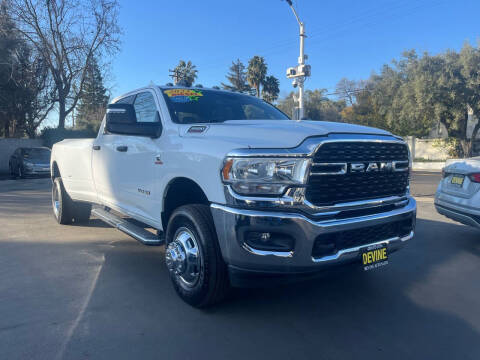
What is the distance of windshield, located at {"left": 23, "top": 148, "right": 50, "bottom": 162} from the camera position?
52.7ft

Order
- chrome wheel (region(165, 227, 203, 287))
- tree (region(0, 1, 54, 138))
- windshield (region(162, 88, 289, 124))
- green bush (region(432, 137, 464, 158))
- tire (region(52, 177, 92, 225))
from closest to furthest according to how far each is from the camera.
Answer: chrome wheel (region(165, 227, 203, 287)) → windshield (region(162, 88, 289, 124)) → tire (region(52, 177, 92, 225)) → tree (region(0, 1, 54, 138)) → green bush (region(432, 137, 464, 158))

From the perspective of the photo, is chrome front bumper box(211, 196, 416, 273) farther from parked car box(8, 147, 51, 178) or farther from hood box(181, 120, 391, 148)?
parked car box(8, 147, 51, 178)

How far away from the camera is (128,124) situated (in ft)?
11.6

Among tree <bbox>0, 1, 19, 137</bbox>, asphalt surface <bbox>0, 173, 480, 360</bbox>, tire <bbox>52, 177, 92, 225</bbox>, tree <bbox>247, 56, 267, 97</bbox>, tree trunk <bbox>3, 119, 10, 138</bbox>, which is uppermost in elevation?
tree <bbox>247, 56, 267, 97</bbox>

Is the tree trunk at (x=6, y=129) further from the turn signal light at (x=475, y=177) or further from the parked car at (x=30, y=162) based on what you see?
the turn signal light at (x=475, y=177)

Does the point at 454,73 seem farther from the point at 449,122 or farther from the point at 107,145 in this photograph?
the point at 107,145

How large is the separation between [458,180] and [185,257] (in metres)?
3.89

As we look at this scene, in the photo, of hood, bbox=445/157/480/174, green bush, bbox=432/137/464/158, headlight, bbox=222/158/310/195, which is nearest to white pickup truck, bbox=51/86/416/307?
headlight, bbox=222/158/310/195

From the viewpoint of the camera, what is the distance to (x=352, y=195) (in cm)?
288

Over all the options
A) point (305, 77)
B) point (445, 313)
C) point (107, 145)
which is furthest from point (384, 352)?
point (305, 77)

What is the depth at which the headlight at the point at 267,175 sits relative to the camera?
2.59 metres

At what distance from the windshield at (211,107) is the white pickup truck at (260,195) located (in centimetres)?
3

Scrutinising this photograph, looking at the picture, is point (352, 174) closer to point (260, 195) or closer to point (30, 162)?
point (260, 195)

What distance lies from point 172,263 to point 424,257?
3.17m
